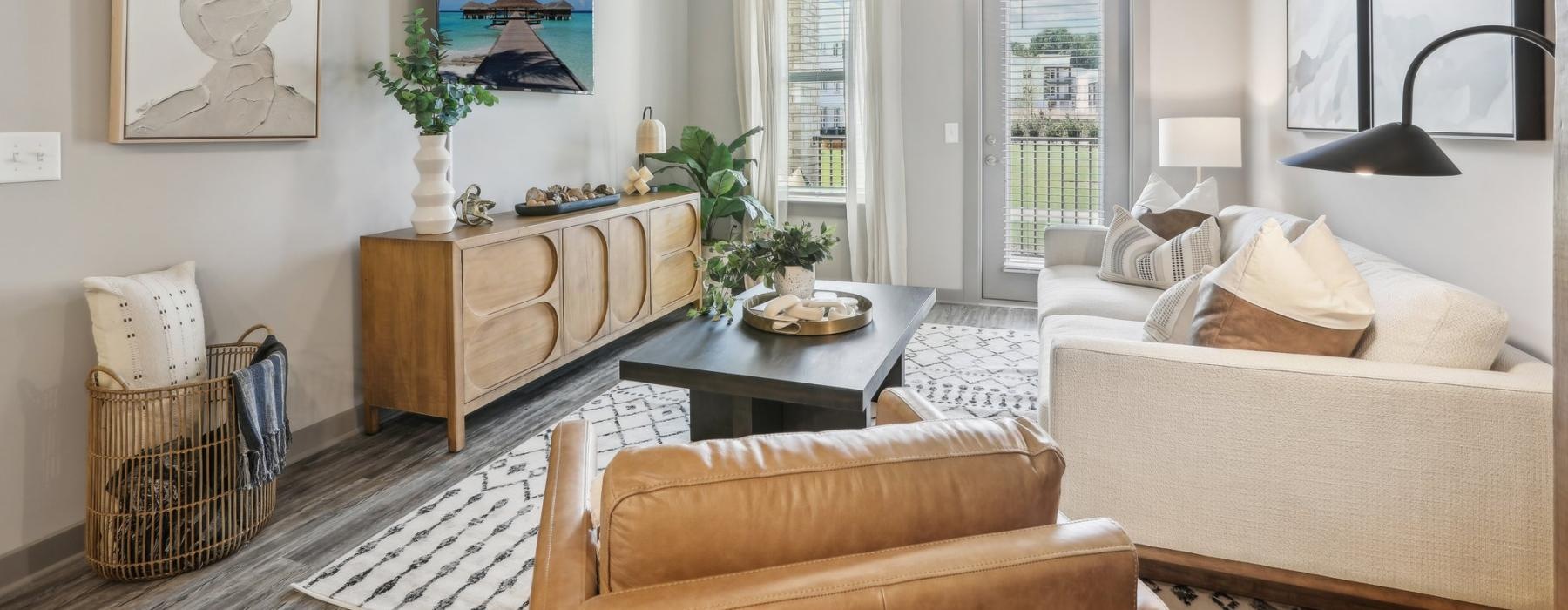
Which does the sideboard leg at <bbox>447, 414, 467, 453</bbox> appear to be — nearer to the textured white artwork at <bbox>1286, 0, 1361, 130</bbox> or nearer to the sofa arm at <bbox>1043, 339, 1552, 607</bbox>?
the sofa arm at <bbox>1043, 339, 1552, 607</bbox>

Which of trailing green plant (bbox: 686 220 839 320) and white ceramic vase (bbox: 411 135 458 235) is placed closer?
trailing green plant (bbox: 686 220 839 320)

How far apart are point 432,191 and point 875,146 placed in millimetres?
2899

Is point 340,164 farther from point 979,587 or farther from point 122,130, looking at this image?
point 979,587

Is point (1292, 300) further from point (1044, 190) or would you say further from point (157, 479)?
point (1044, 190)

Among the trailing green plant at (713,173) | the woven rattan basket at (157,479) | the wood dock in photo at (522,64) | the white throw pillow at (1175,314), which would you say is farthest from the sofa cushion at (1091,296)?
the woven rattan basket at (157,479)

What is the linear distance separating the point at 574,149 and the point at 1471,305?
145 inches

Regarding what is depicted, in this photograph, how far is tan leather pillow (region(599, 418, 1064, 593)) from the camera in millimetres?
813

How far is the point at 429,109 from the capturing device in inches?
112

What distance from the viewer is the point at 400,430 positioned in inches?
119

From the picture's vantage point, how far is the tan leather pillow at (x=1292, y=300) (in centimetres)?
175

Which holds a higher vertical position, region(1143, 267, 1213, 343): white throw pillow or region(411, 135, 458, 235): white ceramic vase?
region(411, 135, 458, 235): white ceramic vase

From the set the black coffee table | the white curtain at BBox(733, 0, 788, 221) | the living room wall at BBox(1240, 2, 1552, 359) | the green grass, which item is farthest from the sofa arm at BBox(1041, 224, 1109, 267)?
the white curtain at BBox(733, 0, 788, 221)

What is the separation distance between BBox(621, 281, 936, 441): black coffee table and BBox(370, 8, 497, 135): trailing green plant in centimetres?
114

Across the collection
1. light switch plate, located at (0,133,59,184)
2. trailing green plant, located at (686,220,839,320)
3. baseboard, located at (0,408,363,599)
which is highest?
light switch plate, located at (0,133,59,184)
